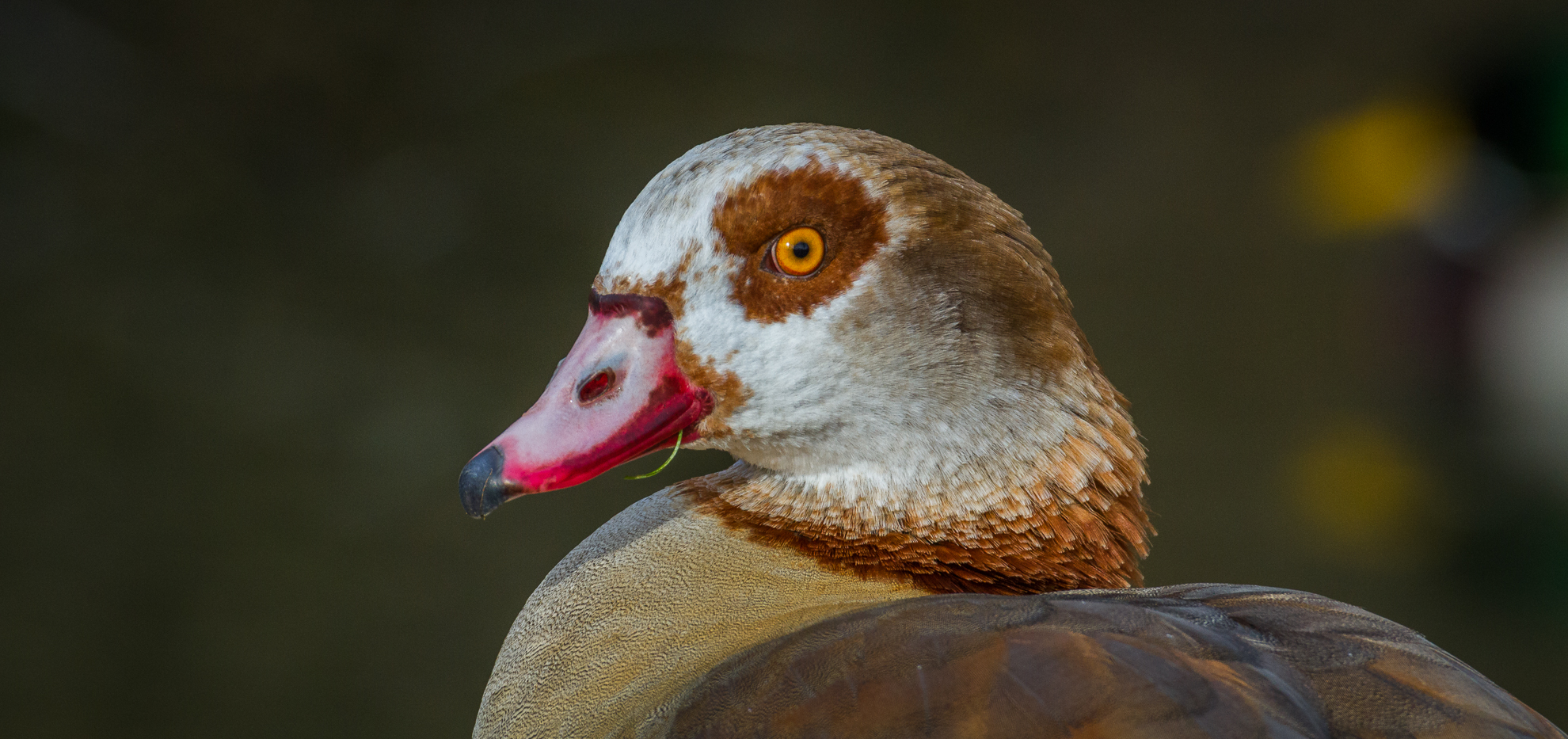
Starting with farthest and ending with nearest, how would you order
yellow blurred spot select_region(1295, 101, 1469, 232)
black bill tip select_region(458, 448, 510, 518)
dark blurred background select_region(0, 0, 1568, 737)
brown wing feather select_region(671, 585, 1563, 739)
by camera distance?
yellow blurred spot select_region(1295, 101, 1469, 232) → dark blurred background select_region(0, 0, 1568, 737) → black bill tip select_region(458, 448, 510, 518) → brown wing feather select_region(671, 585, 1563, 739)

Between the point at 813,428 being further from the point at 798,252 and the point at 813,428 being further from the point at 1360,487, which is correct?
the point at 1360,487

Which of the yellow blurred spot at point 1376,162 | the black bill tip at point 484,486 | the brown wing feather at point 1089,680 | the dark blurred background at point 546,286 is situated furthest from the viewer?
the yellow blurred spot at point 1376,162

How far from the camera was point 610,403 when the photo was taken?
3.00ft

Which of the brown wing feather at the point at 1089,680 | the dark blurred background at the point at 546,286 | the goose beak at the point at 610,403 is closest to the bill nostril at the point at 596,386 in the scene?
the goose beak at the point at 610,403

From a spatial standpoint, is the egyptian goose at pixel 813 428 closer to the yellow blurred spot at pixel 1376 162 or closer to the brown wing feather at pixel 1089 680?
the brown wing feather at pixel 1089 680

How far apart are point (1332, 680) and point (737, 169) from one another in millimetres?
553

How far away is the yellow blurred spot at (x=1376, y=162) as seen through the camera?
9.18ft

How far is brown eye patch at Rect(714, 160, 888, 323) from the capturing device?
2.97ft

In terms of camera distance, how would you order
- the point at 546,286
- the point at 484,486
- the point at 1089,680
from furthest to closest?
the point at 546,286 → the point at 484,486 → the point at 1089,680

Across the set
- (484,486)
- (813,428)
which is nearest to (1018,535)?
(813,428)

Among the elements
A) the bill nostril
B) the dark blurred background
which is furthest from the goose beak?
the dark blurred background

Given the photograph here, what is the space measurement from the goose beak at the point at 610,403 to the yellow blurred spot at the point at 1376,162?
7.64 ft

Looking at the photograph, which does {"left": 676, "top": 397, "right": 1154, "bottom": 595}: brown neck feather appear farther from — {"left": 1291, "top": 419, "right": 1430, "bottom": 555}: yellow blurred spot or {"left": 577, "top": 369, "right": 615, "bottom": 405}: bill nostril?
{"left": 1291, "top": 419, "right": 1430, "bottom": 555}: yellow blurred spot

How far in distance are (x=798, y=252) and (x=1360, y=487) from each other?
2.46 metres
